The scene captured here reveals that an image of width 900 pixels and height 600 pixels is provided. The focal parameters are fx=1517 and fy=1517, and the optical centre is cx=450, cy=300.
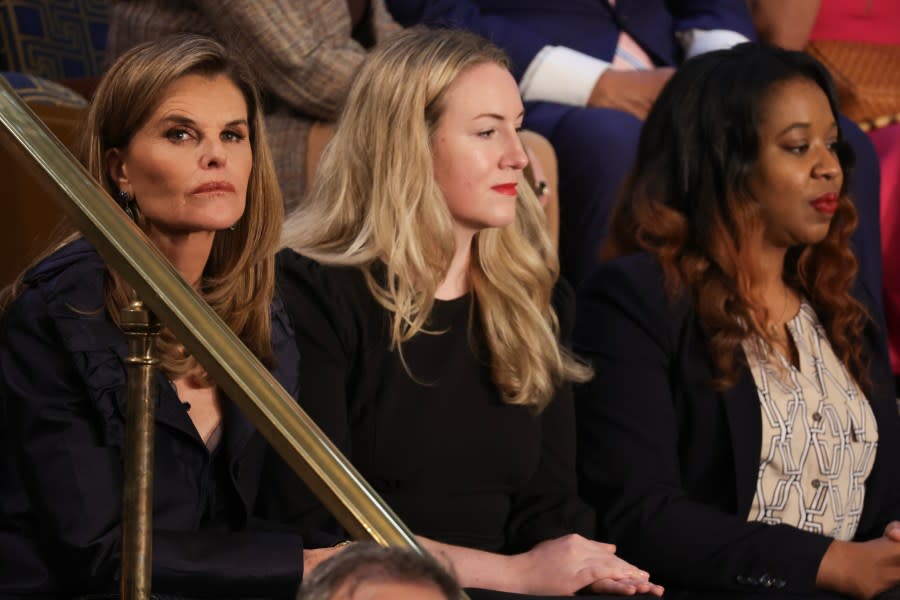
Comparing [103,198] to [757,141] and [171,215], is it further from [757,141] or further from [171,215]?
[757,141]

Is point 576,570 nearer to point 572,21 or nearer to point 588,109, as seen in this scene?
point 588,109

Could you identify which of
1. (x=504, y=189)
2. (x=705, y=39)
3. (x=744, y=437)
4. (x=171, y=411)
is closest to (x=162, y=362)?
(x=171, y=411)

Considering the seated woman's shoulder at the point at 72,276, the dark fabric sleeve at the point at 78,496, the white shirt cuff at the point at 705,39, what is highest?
the white shirt cuff at the point at 705,39

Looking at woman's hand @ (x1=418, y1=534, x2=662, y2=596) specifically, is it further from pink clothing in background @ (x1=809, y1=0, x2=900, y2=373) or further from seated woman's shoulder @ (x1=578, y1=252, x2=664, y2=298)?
pink clothing in background @ (x1=809, y1=0, x2=900, y2=373)

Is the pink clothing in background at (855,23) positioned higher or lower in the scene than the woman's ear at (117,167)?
higher

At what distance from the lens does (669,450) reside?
7.55 ft

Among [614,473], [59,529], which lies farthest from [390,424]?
[59,529]

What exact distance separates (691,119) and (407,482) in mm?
830

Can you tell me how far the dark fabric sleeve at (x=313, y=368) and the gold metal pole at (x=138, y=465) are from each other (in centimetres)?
56

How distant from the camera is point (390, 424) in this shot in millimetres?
2074

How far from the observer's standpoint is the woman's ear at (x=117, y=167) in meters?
1.83

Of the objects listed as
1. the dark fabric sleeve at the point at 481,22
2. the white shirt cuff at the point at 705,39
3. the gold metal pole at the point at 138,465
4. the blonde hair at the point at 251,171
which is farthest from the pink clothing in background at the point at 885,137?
the gold metal pole at the point at 138,465

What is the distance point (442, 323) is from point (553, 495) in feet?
1.00

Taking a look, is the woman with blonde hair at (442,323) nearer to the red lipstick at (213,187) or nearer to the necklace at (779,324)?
the red lipstick at (213,187)
